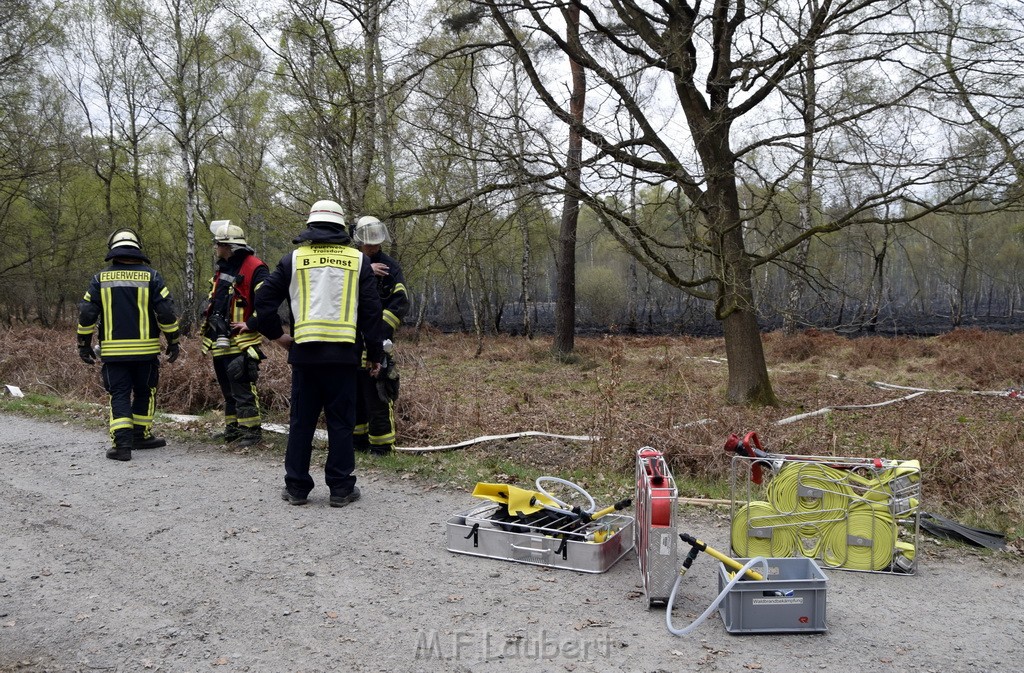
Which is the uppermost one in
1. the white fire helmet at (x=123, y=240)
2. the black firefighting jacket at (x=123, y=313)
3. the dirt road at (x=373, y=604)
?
the white fire helmet at (x=123, y=240)

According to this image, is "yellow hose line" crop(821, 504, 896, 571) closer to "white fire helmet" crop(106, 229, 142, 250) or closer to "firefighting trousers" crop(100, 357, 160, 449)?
"firefighting trousers" crop(100, 357, 160, 449)

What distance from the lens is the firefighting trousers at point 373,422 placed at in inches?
Answer: 295

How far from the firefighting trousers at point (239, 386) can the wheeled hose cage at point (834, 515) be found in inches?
204

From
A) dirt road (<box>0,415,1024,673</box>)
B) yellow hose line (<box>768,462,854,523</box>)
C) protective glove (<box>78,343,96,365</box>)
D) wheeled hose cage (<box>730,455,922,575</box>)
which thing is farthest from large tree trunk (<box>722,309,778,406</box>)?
protective glove (<box>78,343,96,365</box>)

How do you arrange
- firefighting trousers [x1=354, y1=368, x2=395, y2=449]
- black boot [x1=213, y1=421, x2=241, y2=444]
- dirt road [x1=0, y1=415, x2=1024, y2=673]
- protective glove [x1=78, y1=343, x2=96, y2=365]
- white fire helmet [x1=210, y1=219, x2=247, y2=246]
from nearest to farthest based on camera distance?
dirt road [x1=0, y1=415, x2=1024, y2=673] → firefighting trousers [x1=354, y1=368, x2=395, y2=449] → white fire helmet [x1=210, y1=219, x2=247, y2=246] → protective glove [x1=78, y1=343, x2=96, y2=365] → black boot [x1=213, y1=421, x2=241, y2=444]

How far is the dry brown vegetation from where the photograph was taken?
24.7ft

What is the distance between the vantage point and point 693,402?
10641 millimetres

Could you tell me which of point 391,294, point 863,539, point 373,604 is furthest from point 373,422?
point 863,539

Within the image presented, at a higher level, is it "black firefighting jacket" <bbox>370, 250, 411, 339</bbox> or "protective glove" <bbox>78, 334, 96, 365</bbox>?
"black firefighting jacket" <bbox>370, 250, 411, 339</bbox>

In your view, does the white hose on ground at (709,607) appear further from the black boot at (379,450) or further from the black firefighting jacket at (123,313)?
the black firefighting jacket at (123,313)

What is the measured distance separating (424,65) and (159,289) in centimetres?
603

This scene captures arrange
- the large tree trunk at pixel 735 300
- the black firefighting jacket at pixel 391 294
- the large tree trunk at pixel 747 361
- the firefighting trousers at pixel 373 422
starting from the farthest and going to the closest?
1. the large tree trunk at pixel 747 361
2. the large tree trunk at pixel 735 300
3. the firefighting trousers at pixel 373 422
4. the black firefighting jacket at pixel 391 294

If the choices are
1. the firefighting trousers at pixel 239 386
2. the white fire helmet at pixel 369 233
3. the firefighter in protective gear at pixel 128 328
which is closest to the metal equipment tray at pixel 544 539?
the white fire helmet at pixel 369 233

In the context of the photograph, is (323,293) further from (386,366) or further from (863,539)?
(863,539)
